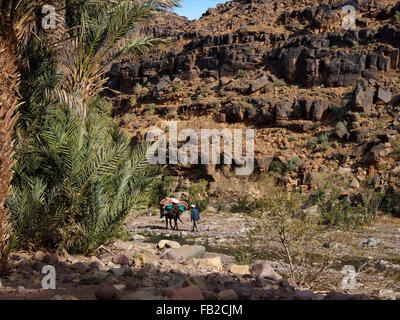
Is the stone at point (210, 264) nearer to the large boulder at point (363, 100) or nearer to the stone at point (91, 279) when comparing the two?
the stone at point (91, 279)

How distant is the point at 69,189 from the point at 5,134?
1271mm

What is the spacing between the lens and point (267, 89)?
29234 mm

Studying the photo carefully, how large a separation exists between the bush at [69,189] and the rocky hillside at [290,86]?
1477cm

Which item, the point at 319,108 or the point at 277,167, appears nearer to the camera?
the point at 277,167

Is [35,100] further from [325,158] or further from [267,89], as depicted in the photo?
[267,89]

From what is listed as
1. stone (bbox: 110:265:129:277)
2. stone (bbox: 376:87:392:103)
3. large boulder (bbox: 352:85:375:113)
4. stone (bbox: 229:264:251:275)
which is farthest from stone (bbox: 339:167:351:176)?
stone (bbox: 110:265:129:277)

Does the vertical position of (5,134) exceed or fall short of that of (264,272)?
it exceeds it

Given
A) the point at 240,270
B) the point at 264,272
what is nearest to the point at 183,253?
the point at 240,270

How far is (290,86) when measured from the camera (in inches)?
1156

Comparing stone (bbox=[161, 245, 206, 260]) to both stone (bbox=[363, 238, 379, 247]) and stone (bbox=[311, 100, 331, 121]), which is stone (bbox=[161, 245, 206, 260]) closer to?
stone (bbox=[363, 238, 379, 247])

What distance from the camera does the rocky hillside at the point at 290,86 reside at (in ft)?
70.7

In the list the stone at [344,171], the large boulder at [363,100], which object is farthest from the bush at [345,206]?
the large boulder at [363,100]

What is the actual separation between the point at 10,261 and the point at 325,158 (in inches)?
780

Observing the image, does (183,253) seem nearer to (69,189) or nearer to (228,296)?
(69,189)
